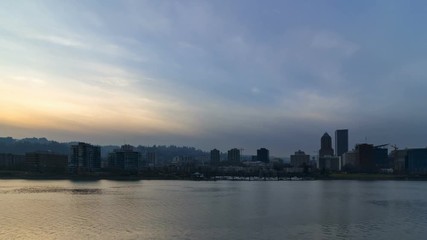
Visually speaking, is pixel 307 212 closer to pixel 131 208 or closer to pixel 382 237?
pixel 382 237

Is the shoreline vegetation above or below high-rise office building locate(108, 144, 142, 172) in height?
below

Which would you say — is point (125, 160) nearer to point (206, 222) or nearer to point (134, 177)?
point (134, 177)

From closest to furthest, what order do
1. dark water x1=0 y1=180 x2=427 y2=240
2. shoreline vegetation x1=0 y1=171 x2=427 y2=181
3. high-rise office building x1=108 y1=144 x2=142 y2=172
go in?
dark water x1=0 y1=180 x2=427 y2=240 < shoreline vegetation x1=0 y1=171 x2=427 y2=181 < high-rise office building x1=108 y1=144 x2=142 y2=172

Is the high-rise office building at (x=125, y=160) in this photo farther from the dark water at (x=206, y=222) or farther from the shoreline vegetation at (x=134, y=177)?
the dark water at (x=206, y=222)

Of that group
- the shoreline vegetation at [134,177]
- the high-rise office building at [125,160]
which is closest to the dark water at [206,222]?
the shoreline vegetation at [134,177]

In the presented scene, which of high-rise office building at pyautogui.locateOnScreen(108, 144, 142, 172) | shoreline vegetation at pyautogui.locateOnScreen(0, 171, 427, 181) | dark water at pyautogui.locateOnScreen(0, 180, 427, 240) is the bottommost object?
Result: shoreline vegetation at pyautogui.locateOnScreen(0, 171, 427, 181)

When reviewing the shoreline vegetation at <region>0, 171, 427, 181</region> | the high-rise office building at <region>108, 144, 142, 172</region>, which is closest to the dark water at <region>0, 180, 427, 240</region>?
the shoreline vegetation at <region>0, 171, 427, 181</region>

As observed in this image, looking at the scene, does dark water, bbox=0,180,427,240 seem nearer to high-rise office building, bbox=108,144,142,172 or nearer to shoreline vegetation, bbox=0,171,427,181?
shoreline vegetation, bbox=0,171,427,181

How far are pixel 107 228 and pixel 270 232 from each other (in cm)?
781

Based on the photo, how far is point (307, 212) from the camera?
101ft

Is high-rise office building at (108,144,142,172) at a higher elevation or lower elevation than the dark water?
higher

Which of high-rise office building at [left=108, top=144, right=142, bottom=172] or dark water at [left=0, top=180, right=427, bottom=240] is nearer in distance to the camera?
dark water at [left=0, top=180, right=427, bottom=240]

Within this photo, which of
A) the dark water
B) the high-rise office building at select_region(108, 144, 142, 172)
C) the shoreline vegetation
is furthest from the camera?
the high-rise office building at select_region(108, 144, 142, 172)

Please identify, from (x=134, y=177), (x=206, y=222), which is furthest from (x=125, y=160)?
(x=206, y=222)
